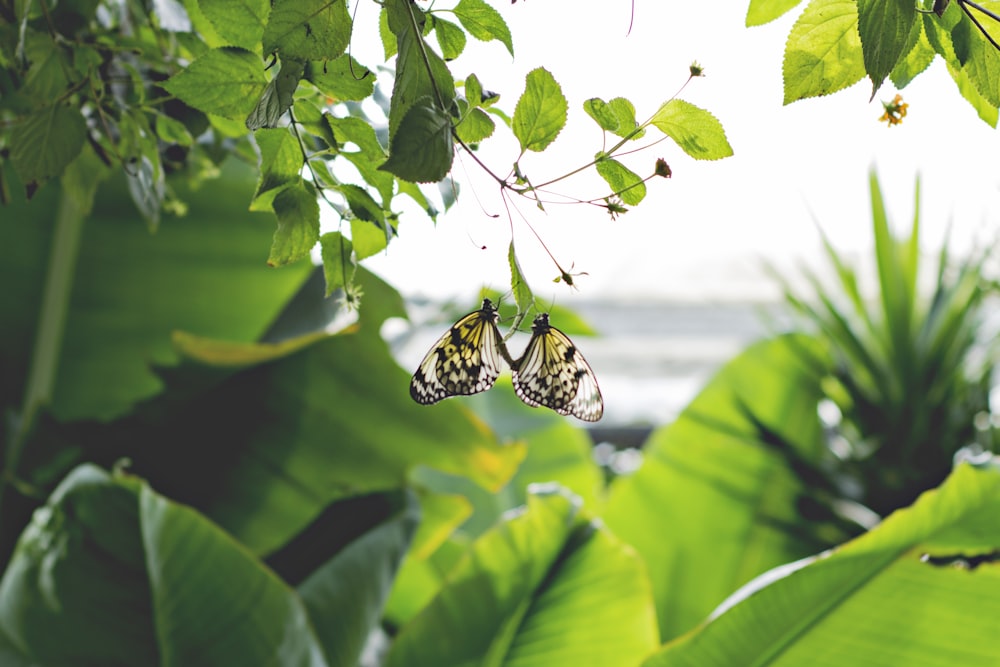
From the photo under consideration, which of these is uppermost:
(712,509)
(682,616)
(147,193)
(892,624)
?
(147,193)

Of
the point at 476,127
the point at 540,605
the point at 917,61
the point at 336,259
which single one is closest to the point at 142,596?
the point at 540,605

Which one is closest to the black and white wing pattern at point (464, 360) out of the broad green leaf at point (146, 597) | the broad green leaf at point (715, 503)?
the broad green leaf at point (146, 597)

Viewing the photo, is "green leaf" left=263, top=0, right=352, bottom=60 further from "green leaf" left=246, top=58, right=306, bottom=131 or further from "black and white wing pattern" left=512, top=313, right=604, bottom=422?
"black and white wing pattern" left=512, top=313, right=604, bottom=422

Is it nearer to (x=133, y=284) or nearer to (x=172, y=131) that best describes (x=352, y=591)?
(x=172, y=131)

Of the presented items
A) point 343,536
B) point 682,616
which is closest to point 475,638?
point 343,536

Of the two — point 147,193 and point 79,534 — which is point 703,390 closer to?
point 79,534

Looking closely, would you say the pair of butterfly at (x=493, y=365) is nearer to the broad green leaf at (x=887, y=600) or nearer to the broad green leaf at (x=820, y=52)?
the broad green leaf at (x=820, y=52)
